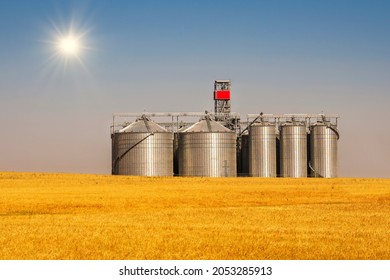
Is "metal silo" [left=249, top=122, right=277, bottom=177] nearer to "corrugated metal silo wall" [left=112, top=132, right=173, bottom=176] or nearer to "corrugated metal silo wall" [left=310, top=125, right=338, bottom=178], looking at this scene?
"corrugated metal silo wall" [left=310, top=125, right=338, bottom=178]

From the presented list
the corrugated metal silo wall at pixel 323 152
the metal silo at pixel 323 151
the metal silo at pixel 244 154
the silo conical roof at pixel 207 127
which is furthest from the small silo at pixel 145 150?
the corrugated metal silo wall at pixel 323 152

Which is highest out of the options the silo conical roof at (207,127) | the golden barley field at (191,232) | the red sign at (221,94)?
the red sign at (221,94)

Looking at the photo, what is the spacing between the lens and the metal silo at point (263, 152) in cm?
8200

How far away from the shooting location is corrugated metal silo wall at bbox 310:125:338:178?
8288 centimetres

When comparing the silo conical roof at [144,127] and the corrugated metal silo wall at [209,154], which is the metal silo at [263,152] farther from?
the silo conical roof at [144,127]

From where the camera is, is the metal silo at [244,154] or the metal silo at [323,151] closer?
the metal silo at [323,151]

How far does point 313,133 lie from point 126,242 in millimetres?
64144

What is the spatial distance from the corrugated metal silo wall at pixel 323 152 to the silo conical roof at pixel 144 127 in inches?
768

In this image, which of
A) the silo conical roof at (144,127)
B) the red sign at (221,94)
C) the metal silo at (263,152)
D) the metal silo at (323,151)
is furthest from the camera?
the red sign at (221,94)

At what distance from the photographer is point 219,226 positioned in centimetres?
2698

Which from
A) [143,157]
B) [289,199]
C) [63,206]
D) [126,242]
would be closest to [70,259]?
Result: [126,242]

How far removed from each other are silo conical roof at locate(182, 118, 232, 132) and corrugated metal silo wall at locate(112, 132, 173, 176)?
11.1 feet

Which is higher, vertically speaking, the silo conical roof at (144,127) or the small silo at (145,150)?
the silo conical roof at (144,127)

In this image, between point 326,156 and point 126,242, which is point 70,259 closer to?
point 126,242
